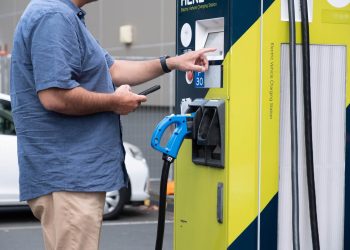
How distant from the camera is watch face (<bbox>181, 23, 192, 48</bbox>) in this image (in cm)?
415

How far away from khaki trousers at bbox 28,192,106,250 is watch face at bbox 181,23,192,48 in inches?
38.6

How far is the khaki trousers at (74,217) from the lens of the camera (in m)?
3.54

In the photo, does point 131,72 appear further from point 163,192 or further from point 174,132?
point 163,192

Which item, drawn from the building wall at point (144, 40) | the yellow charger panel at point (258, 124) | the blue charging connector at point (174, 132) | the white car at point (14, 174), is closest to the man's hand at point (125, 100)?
the blue charging connector at point (174, 132)

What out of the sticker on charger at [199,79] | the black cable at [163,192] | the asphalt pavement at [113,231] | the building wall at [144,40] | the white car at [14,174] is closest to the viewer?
the black cable at [163,192]

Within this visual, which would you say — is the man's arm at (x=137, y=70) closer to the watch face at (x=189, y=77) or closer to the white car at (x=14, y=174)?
the watch face at (x=189, y=77)

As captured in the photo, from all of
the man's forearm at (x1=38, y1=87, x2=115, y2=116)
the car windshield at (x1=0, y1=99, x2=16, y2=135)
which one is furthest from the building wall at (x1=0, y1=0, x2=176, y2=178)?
the man's forearm at (x1=38, y1=87, x2=115, y2=116)

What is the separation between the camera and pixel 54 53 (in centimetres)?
342

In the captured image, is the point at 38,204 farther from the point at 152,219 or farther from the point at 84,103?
the point at 152,219

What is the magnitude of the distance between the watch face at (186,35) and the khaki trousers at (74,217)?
98cm

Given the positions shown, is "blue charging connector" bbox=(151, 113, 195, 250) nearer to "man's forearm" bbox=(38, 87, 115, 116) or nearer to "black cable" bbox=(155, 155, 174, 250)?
"black cable" bbox=(155, 155, 174, 250)

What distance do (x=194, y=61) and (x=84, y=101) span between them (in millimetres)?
668

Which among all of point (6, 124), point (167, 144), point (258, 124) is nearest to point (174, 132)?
point (167, 144)

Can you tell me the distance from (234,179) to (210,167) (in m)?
0.18
